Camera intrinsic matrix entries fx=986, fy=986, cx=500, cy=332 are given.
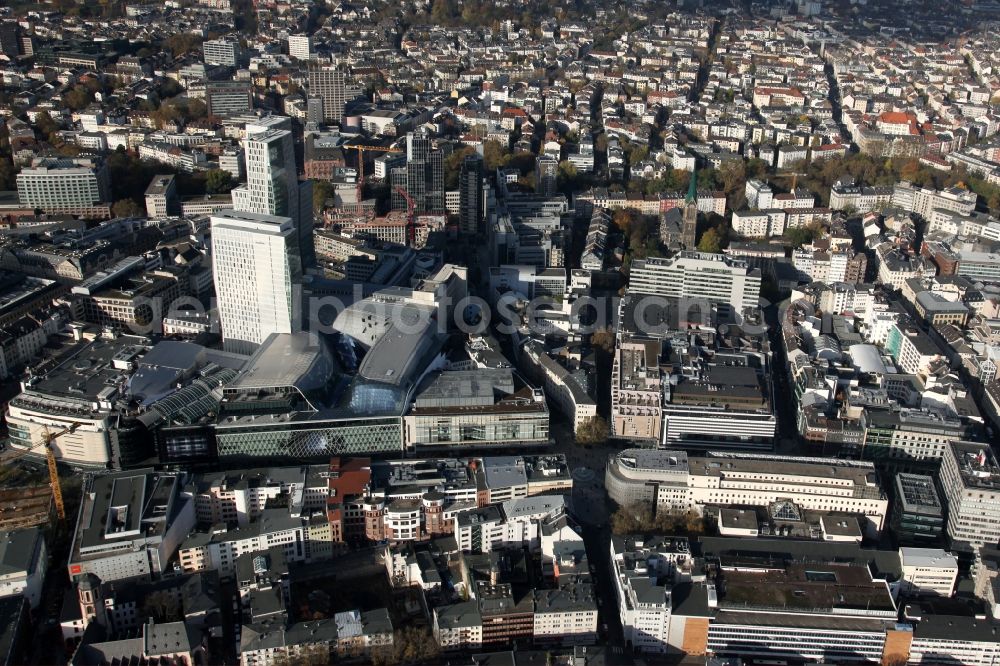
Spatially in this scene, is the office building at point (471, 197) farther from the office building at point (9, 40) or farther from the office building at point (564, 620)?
the office building at point (9, 40)

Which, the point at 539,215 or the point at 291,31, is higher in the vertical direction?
the point at 291,31

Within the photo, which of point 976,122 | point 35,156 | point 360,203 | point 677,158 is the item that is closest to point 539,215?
point 360,203

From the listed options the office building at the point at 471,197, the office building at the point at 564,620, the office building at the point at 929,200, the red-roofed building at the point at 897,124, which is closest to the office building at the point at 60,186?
the office building at the point at 471,197

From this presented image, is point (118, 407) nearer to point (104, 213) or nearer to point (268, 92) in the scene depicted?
point (104, 213)

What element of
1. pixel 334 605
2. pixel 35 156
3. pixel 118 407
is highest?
pixel 35 156

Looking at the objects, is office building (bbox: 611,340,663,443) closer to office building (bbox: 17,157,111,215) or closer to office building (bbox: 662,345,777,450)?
office building (bbox: 662,345,777,450)

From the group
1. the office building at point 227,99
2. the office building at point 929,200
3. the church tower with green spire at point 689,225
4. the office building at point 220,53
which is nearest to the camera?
the church tower with green spire at point 689,225
